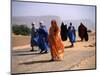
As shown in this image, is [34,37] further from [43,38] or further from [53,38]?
[53,38]

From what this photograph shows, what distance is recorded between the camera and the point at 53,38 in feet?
8.23

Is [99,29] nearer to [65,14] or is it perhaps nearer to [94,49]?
[94,49]

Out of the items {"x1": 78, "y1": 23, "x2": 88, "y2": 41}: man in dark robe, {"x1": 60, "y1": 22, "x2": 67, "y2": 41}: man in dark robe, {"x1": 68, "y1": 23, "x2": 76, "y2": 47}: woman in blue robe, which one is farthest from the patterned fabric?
{"x1": 78, "y1": 23, "x2": 88, "y2": 41}: man in dark robe

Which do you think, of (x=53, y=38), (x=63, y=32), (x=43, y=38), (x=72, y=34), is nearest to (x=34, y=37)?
(x=43, y=38)

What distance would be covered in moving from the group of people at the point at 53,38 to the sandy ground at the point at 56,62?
6 cm

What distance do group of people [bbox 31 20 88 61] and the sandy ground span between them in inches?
2.2

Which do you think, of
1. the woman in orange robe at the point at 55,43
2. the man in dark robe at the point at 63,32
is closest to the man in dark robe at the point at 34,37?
the woman in orange robe at the point at 55,43

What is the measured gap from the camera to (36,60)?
7.93 feet

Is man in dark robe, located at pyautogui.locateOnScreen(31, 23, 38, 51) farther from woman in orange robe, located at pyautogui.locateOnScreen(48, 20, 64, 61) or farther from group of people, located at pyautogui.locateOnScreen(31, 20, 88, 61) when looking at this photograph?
woman in orange robe, located at pyautogui.locateOnScreen(48, 20, 64, 61)

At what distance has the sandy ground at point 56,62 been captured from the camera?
234 centimetres

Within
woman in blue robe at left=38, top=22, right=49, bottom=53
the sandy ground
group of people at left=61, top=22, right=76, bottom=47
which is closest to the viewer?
the sandy ground

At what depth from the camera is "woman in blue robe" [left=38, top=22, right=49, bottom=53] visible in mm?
2447

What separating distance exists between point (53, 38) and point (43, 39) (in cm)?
12

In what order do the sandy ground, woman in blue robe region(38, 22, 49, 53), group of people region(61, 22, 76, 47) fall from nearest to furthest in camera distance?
the sandy ground
woman in blue robe region(38, 22, 49, 53)
group of people region(61, 22, 76, 47)
